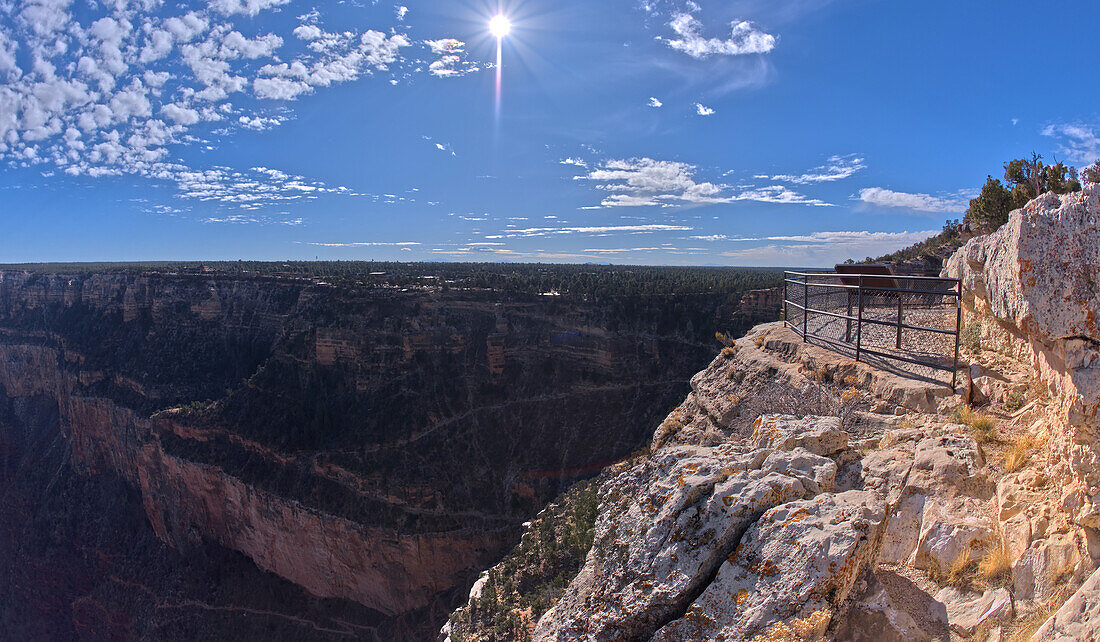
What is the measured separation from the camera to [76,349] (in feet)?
136

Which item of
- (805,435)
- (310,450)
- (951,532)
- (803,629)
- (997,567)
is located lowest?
(310,450)

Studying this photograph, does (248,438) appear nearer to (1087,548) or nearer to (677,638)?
(677,638)

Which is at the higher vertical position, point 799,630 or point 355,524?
point 799,630

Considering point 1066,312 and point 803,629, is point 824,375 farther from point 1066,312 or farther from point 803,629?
point 803,629

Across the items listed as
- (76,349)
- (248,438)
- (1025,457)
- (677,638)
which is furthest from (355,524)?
(76,349)

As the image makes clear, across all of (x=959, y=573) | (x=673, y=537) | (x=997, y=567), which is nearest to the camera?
(x=997, y=567)

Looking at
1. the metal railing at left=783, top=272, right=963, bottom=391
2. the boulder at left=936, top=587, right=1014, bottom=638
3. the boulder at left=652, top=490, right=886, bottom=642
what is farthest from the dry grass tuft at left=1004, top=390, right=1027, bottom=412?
the boulder at left=936, top=587, right=1014, bottom=638

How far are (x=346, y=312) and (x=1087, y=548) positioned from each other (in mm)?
36478

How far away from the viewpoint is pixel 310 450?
26.8 m

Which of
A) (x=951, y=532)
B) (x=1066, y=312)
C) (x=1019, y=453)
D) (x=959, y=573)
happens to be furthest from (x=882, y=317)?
(x=959, y=573)

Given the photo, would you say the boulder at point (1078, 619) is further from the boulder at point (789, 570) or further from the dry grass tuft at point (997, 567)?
the boulder at point (789, 570)

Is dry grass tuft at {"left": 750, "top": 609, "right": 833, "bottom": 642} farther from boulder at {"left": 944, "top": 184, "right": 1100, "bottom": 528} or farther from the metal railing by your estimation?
the metal railing

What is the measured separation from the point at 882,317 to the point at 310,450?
27076 mm

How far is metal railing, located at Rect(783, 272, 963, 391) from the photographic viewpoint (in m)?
6.11
